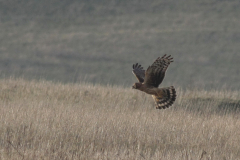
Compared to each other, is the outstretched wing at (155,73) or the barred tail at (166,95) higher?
the outstretched wing at (155,73)

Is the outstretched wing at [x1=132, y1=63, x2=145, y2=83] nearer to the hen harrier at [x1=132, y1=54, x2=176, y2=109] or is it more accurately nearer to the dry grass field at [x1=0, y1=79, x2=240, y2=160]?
the hen harrier at [x1=132, y1=54, x2=176, y2=109]

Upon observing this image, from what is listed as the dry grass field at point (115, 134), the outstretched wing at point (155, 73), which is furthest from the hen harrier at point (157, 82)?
the dry grass field at point (115, 134)

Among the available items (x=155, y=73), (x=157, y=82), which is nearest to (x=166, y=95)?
(x=157, y=82)

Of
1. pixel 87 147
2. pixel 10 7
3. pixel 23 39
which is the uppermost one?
pixel 10 7

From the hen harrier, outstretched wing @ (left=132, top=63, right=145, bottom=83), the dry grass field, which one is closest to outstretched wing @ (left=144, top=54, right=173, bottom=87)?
the hen harrier

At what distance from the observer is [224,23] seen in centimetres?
4609

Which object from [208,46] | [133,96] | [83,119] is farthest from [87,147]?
[208,46]

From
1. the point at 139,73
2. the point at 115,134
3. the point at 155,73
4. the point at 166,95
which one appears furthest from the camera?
the point at 115,134

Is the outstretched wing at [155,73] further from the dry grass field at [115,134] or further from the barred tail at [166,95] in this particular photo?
the dry grass field at [115,134]

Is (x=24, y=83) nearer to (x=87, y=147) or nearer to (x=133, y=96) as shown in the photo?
(x=133, y=96)

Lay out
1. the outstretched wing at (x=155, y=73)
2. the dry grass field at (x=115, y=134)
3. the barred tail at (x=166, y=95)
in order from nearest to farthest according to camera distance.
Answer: the dry grass field at (x=115, y=134) → the outstretched wing at (x=155, y=73) → the barred tail at (x=166, y=95)

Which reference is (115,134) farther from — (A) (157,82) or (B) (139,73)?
(A) (157,82)

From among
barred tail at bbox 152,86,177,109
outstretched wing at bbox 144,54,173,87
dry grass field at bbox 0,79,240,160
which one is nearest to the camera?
dry grass field at bbox 0,79,240,160

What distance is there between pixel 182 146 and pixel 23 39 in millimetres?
37730
